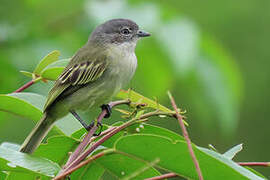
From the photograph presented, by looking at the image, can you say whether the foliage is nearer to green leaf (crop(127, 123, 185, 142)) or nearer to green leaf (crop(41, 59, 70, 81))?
green leaf (crop(127, 123, 185, 142))

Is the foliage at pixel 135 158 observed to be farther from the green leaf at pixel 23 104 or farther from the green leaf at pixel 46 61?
the green leaf at pixel 46 61

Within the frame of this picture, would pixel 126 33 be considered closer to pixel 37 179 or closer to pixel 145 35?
pixel 145 35

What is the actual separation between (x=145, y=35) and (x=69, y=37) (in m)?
0.73

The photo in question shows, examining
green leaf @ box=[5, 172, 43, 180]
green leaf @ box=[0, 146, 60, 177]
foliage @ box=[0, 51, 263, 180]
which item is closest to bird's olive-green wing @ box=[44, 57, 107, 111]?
foliage @ box=[0, 51, 263, 180]

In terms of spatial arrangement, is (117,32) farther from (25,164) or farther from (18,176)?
(25,164)

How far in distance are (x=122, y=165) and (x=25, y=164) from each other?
1.31ft

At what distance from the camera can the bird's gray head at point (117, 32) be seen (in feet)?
13.0

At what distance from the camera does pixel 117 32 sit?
407 cm

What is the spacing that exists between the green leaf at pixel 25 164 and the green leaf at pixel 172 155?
0.82 feet

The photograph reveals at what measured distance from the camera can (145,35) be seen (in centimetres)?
381

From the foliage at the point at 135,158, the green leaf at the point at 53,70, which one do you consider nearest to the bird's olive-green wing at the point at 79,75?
the green leaf at the point at 53,70

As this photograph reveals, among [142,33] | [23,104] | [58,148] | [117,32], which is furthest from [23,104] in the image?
[117,32]

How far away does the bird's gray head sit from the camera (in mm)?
3947

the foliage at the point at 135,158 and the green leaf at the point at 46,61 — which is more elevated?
the green leaf at the point at 46,61
